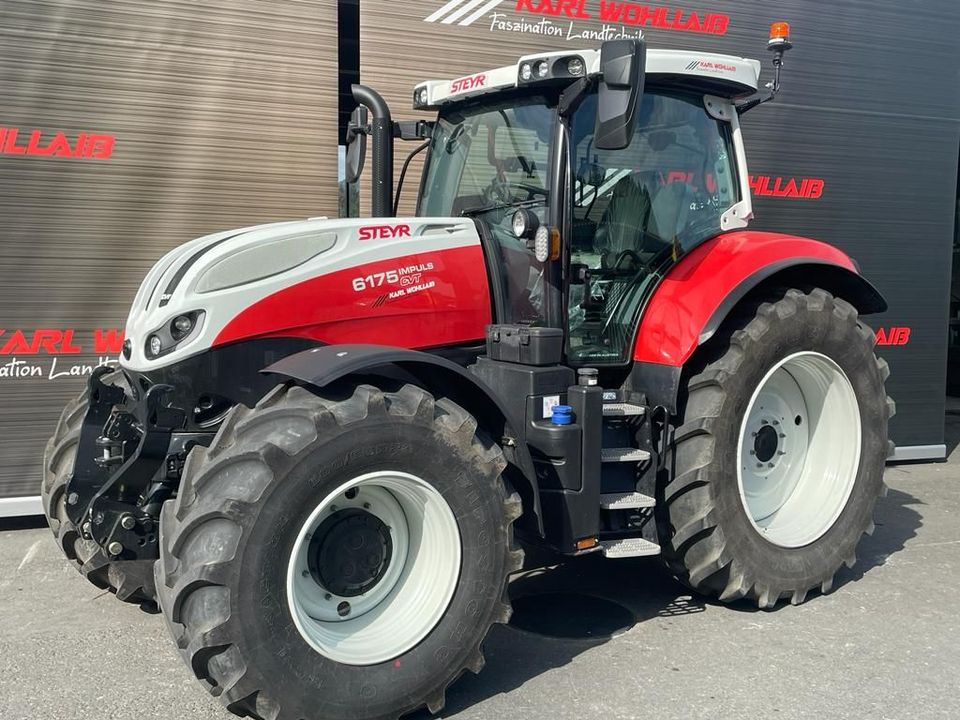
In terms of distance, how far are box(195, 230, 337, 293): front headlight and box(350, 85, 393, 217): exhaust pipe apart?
1.03 metres

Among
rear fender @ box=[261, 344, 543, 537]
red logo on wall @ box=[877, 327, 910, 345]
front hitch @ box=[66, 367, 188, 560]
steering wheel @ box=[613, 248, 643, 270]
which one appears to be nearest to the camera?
rear fender @ box=[261, 344, 543, 537]

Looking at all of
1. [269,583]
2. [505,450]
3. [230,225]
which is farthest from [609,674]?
[230,225]

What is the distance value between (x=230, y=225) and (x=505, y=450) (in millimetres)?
3253

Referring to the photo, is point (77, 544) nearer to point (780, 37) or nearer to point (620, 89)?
point (620, 89)

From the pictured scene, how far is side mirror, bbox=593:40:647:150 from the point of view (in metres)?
3.03

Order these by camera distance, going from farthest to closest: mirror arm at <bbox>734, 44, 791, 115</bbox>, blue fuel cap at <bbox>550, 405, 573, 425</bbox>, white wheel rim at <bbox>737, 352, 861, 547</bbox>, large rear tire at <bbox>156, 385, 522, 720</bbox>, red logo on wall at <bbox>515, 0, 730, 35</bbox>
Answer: red logo on wall at <bbox>515, 0, 730, 35</bbox> → white wheel rim at <bbox>737, 352, 861, 547</bbox> → mirror arm at <bbox>734, 44, 791, 115</bbox> → blue fuel cap at <bbox>550, 405, 573, 425</bbox> → large rear tire at <bbox>156, 385, 522, 720</bbox>

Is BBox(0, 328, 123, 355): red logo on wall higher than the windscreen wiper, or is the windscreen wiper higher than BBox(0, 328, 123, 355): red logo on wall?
the windscreen wiper

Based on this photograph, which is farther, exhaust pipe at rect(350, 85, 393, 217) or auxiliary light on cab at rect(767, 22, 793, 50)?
exhaust pipe at rect(350, 85, 393, 217)

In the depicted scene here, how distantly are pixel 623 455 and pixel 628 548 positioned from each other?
0.40 metres

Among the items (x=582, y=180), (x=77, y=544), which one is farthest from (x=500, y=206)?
(x=77, y=544)

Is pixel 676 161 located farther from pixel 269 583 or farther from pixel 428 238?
pixel 269 583

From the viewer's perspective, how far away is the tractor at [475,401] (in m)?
2.70

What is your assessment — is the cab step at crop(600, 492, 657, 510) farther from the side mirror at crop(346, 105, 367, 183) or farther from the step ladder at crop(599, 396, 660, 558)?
the side mirror at crop(346, 105, 367, 183)

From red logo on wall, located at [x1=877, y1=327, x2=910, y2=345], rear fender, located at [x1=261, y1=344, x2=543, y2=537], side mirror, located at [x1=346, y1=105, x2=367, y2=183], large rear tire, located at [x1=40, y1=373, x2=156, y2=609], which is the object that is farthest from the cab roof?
red logo on wall, located at [x1=877, y1=327, x2=910, y2=345]
